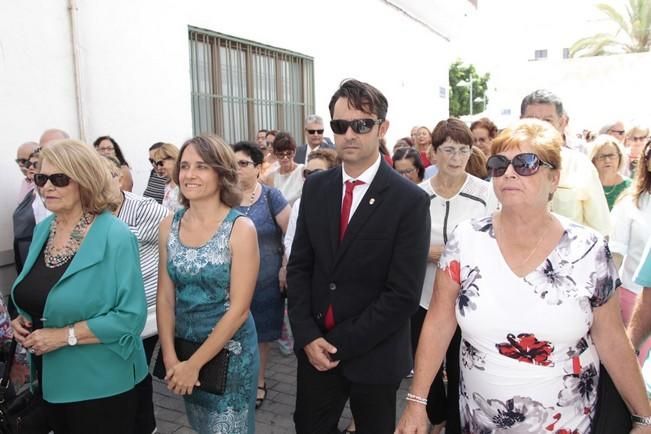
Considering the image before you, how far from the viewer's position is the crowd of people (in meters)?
2.05

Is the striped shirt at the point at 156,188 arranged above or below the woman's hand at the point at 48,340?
above

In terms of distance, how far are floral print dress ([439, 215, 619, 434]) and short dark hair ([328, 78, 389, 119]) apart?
89cm

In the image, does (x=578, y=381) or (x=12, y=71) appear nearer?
(x=578, y=381)

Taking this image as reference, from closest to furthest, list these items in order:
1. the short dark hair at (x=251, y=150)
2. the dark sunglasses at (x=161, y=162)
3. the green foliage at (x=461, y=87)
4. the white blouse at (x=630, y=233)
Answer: the white blouse at (x=630, y=233) < the short dark hair at (x=251, y=150) < the dark sunglasses at (x=161, y=162) < the green foliage at (x=461, y=87)

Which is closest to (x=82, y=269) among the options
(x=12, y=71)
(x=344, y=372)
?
(x=344, y=372)

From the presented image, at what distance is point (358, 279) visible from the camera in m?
2.61

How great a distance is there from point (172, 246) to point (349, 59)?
10073mm

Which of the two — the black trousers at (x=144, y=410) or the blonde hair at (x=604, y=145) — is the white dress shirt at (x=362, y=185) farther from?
the blonde hair at (x=604, y=145)

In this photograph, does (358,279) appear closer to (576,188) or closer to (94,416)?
(94,416)

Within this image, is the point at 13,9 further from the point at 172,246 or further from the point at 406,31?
the point at 406,31

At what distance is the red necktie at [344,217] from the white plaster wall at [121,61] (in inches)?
164

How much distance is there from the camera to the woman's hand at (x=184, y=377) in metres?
2.68

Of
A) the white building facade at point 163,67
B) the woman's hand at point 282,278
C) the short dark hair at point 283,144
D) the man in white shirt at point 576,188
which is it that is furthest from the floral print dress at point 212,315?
the white building facade at point 163,67

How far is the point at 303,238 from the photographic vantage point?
2.83 metres
